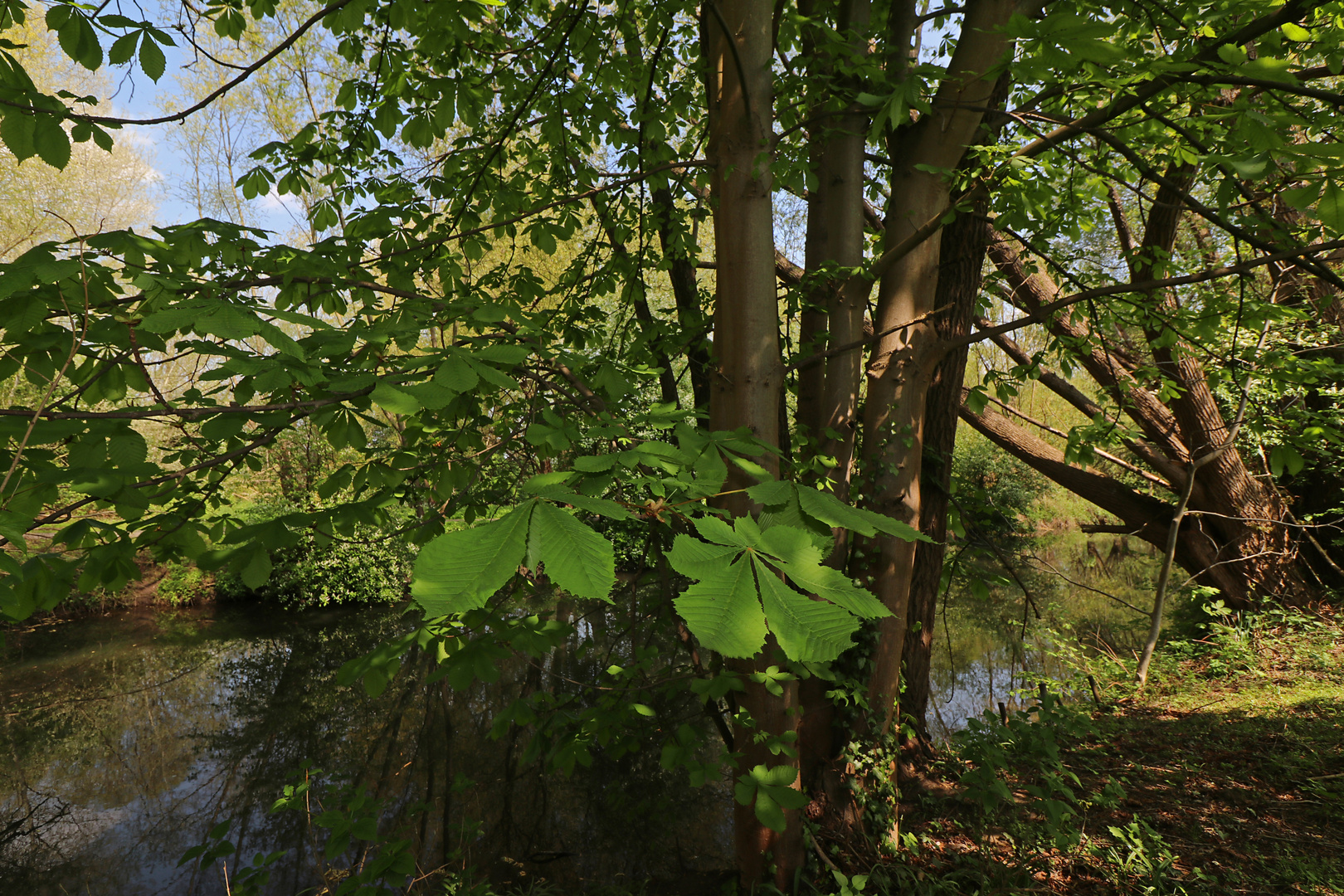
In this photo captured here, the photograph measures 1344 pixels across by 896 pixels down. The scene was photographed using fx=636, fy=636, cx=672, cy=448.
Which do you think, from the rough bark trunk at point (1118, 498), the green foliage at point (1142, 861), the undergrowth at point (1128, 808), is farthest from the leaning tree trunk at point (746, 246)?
the rough bark trunk at point (1118, 498)

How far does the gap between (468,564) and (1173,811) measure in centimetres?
406

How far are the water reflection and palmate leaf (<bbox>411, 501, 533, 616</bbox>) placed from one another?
93.4 inches

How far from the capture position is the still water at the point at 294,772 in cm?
434

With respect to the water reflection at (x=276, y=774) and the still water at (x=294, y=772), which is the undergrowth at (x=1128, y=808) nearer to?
the still water at (x=294, y=772)

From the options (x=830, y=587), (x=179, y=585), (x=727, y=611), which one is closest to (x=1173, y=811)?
(x=830, y=587)

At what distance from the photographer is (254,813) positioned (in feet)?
16.8

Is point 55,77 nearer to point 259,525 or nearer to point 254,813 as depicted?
point 254,813

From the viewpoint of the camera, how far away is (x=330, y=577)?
9797 millimetres

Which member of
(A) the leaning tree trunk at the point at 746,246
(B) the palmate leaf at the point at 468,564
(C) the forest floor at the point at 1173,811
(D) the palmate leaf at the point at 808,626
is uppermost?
(A) the leaning tree trunk at the point at 746,246

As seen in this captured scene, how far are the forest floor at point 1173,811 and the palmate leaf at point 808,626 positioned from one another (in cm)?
273

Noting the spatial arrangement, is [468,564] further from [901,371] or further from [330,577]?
[330,577]

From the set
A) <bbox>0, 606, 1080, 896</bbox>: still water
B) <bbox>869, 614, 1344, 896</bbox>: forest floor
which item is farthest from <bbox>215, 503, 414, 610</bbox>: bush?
<bbox>869, 614, 1344, 896</bbox>: forest floor

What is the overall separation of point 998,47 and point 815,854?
11.4ft

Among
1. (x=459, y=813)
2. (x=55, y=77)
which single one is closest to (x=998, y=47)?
(x=459, y=813)
